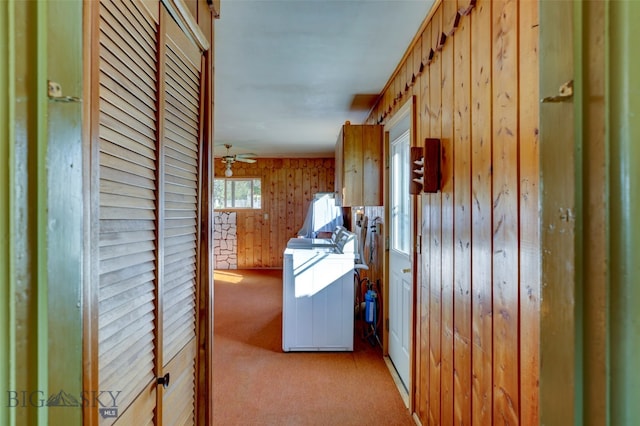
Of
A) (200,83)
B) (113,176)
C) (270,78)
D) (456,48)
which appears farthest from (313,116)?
(113,176)

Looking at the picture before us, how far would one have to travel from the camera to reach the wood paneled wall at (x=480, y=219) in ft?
3.45

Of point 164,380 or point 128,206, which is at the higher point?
point 128,206

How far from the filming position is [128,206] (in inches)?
32.5

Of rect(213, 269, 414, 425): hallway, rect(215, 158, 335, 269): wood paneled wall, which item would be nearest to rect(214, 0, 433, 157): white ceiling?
rect(213, 269, 414, 425): hallway

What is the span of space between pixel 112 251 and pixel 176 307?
1.37ft

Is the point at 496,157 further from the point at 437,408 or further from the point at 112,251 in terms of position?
the point at 437,408

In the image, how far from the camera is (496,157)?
4.00 feet

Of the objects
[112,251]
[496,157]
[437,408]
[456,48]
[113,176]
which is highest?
[456,48]

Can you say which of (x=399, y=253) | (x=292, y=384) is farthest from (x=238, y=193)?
(x=292, y=384)

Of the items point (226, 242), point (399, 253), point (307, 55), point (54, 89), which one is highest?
point (307, 55)

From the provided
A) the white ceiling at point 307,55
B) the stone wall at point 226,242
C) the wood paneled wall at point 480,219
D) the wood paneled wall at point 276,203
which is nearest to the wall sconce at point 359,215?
the white ceiling at point 307,55

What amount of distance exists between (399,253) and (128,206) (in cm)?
225

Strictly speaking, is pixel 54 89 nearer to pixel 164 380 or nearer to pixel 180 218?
pixel 180 218

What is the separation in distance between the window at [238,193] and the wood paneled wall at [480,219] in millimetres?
5591
